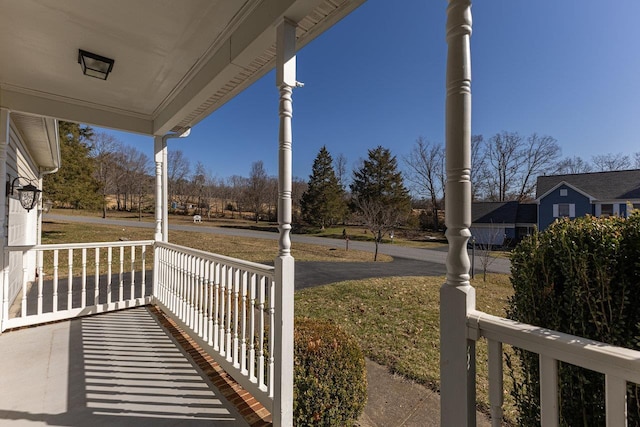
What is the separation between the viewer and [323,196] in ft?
69.3

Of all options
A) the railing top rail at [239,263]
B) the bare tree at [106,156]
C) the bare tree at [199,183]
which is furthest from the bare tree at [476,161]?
the bare tree at [199,183]

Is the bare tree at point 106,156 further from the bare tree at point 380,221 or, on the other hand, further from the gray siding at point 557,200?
Answer: the gray siding at point 557,200

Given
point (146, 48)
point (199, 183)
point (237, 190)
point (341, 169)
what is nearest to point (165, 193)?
point (146, 48)

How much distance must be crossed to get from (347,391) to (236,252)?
10128 millimetres

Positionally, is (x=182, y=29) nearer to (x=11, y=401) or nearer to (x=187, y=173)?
(x=11, y=401)

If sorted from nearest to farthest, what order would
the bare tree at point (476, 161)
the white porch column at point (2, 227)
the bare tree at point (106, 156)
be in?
the bare tree at point (476, 161), the white porch column at point (2, 227), the bare tree at point (106, 156)

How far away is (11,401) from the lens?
2.01m

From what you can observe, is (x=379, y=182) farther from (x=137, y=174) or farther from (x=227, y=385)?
(x=137, y=174)

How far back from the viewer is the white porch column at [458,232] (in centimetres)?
100

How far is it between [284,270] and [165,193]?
3.14 metres

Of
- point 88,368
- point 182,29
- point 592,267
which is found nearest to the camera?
point 592,267

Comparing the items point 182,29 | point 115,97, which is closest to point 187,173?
point 115,97

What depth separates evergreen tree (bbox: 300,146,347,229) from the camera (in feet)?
69.0

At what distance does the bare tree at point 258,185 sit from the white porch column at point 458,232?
55.6 feet
